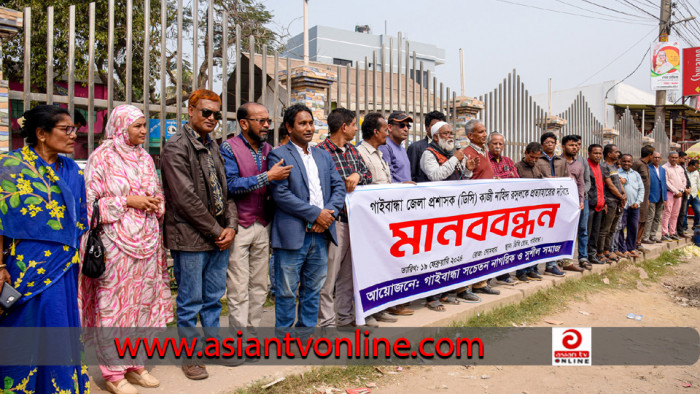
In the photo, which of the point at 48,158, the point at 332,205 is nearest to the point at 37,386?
the point at 48,158

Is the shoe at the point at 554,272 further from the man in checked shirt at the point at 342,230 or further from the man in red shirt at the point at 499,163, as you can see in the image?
the man in checked shirt at the point at 342,230

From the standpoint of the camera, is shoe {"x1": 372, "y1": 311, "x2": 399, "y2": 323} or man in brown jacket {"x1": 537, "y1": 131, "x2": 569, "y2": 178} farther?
man in brown jacket {"x1": 537, "y1": 131, "x2": 569, "y2": 178}

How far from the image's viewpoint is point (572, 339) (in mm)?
4355

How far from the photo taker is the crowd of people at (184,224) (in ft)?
7.53

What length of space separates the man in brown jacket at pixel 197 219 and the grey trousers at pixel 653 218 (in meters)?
9.11

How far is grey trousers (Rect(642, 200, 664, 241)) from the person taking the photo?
30.8 feet

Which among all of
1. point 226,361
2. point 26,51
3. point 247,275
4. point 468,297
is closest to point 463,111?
point 468,297

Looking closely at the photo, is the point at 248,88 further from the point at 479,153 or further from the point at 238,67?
the point at 479,153

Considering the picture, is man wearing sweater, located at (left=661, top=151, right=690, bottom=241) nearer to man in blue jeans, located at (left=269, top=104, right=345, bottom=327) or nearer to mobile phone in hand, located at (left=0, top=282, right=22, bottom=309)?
man in blue jeans, located at (left=269, top=104, right=345, bottom=327)

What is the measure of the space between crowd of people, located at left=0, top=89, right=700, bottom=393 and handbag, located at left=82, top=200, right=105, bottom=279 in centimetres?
7

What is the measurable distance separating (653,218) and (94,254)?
403 inches

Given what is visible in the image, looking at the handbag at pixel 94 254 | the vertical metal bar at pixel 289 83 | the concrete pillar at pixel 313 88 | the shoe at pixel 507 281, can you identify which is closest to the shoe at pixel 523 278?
the shoe at pixel 507 281

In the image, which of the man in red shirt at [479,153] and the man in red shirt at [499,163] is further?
the man in red shirt at [499,163]

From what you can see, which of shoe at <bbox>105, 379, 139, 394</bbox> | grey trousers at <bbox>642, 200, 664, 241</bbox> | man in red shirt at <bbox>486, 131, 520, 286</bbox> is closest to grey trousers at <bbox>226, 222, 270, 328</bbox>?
shoe at <bbox>105, 379, 139, 394</bbox>
